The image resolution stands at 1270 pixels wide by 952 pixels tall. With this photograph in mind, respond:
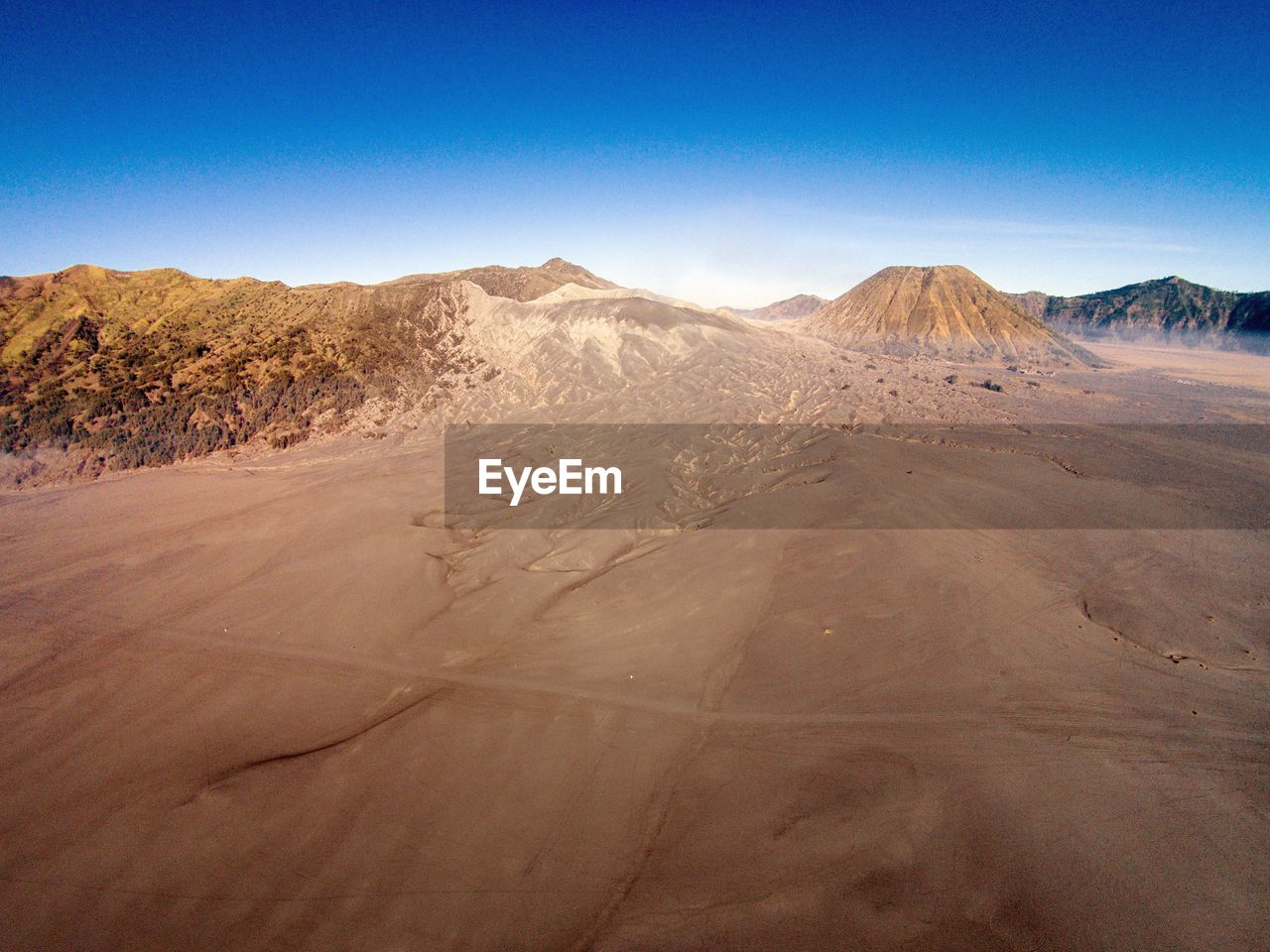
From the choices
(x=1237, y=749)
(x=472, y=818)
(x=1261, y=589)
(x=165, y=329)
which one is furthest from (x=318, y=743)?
(x=165, y=329)

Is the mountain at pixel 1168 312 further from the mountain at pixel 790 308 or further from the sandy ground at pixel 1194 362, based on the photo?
the mountain at pixel 790 308

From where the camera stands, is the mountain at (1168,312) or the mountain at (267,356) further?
the mountain at (1168,312)

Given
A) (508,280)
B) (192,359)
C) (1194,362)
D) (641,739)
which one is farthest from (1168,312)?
(192,359)

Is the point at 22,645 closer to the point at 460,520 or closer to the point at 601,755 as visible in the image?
the point at 460,520

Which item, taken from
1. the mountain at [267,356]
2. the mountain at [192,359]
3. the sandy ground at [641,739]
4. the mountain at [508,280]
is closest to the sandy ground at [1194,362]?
the mountain at [267,356]

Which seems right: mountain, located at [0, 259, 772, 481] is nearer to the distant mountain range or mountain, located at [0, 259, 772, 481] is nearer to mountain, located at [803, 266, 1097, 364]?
the distant mountain range

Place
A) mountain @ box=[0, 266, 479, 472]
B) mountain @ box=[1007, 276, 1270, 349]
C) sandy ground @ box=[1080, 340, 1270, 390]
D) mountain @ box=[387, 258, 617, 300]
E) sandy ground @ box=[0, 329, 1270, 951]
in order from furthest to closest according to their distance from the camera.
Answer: mountain @ box=[1007, 276, 1270, 349] → mountain @ box=[387, 258, 617, 300] → sandy ground @ box=[1080, 340, 1270, 390] → mountain @ box=[0, 266, 479, 472] → sandy ground @ box=[0, 329, 1270, 951]

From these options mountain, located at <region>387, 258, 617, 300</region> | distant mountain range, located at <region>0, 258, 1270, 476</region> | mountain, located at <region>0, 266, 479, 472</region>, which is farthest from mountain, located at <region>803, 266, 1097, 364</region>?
mountain, located at <region>0, 266, 479, 472</region>
